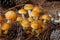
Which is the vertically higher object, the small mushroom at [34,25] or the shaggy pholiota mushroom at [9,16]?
the shaggy pholiota mushroom at [9,16]

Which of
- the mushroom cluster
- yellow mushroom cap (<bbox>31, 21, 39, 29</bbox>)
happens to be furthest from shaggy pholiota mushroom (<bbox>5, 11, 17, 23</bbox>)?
yellow mushroom cap (<bbox>31, 21, 39, 29</bbox>)

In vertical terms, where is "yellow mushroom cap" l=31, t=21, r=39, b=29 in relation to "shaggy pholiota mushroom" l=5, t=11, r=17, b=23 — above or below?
below

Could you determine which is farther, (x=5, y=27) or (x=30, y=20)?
(x=30, y=20)

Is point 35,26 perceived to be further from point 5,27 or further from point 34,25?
point 5,27

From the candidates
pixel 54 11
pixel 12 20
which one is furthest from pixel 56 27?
pixel 54 11

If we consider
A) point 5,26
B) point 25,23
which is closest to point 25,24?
point 25,23

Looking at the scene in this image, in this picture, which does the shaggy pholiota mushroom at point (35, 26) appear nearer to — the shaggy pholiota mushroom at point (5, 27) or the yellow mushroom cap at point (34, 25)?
the yellow mushroom cap at point (34, 25)

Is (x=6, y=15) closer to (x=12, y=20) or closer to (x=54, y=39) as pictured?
(x=12, y=20)

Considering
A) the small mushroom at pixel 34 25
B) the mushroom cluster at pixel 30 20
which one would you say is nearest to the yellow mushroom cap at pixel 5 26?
the mushroom cluster at pixel 30 20

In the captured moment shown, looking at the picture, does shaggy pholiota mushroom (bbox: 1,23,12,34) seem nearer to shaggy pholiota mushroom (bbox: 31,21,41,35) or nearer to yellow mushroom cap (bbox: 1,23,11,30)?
yellow mushroom cap (bbox: 1,23,11,30)

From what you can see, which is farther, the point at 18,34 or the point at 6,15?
the point at 6,15

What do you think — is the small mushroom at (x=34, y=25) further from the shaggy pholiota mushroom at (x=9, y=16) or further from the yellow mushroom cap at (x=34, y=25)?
the shaggy pholiota mushroom at (x=9, y=16)
